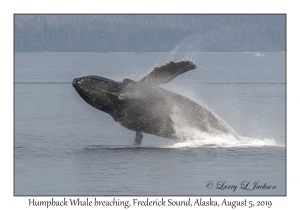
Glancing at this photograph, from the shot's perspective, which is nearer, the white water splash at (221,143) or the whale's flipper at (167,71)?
the white water splash at (221,143)

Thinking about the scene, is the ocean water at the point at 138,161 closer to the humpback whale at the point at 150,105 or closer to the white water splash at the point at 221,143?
the white water splash at the point at 221,143

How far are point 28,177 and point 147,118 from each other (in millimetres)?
4888

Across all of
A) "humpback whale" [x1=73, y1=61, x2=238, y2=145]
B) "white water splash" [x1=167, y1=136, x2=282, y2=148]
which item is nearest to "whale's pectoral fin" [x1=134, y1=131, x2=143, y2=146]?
"humpback whale" [x1=73, y1=61, x2=238, y2=145]

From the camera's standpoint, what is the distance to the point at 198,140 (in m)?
22.2

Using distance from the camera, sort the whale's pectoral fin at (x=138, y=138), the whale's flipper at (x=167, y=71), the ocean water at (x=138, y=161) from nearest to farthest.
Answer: the ocean water at (x=138, y=161) < the whale's flipper at (x=167, y=71) < the whale's pectoral fin at (x=138, y=138)

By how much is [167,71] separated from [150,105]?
3.95 ft

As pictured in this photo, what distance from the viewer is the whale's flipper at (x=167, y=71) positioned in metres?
22.1

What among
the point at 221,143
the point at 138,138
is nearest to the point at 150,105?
the point at 138,138

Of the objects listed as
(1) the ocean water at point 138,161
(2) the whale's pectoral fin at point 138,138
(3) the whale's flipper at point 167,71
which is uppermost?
(3) the whale's flipper at point 167,71

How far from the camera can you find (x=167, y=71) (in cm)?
2225

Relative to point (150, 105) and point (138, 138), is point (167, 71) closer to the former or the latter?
point (150, 105)

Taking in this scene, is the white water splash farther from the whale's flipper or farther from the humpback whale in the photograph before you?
the whale's flipper

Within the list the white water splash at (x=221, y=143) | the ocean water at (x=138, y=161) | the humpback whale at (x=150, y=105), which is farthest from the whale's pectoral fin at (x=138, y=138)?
the white water splash at (x=221, y=143)
